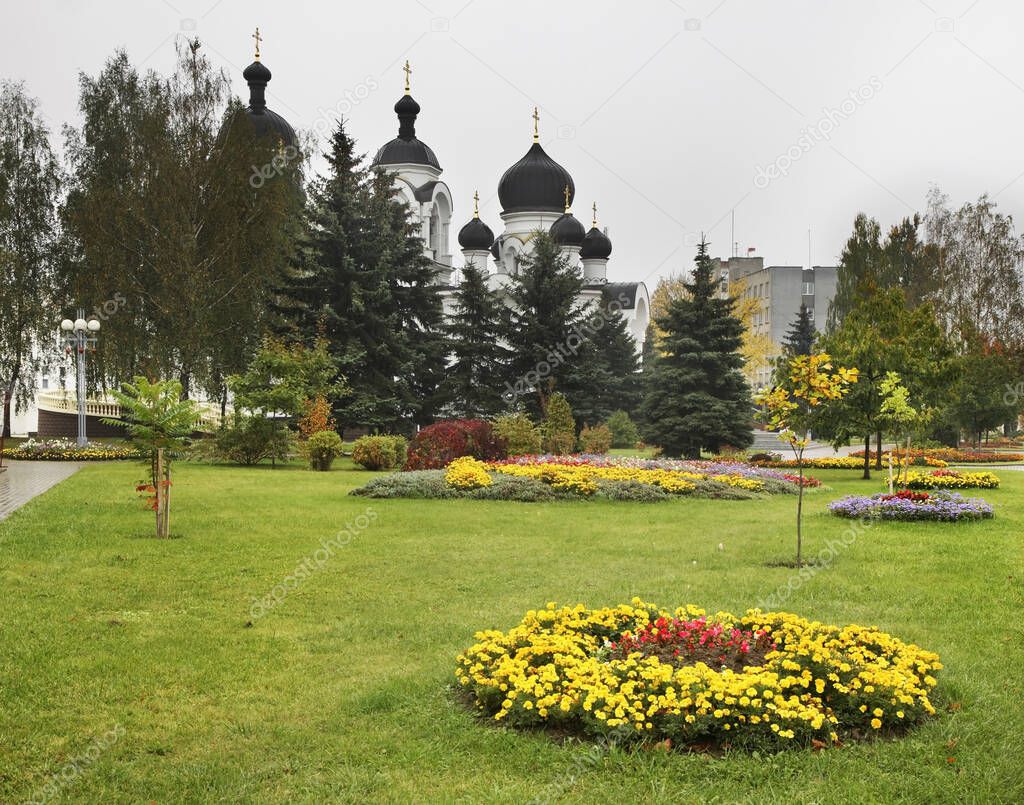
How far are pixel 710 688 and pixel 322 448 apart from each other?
17954mm

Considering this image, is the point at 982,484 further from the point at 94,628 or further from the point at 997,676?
the point at 94,628

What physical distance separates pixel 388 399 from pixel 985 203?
→ 2964 centimetres

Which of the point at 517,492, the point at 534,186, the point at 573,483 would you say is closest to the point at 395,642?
the point at 517,492

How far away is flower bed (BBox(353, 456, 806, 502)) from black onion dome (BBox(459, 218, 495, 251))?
27481 mm

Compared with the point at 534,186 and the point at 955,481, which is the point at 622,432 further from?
the point at 955,481

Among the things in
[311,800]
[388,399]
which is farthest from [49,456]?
[311,800]

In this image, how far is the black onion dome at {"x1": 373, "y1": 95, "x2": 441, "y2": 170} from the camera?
45062 mm

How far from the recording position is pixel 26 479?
18.2m

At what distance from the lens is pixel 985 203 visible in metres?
42.9

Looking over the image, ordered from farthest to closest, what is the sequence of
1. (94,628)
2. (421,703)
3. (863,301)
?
1. (863,301)
2. (94,628)
3. (421,703)

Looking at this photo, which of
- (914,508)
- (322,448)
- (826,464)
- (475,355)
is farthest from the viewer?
(475,355)

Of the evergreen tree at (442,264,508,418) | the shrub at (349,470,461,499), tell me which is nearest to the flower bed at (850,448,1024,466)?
the evergreen tree at (442,264,508,418)

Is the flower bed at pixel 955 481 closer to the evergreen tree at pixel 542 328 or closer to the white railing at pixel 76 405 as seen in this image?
the evergreen tree at pixel 542 328

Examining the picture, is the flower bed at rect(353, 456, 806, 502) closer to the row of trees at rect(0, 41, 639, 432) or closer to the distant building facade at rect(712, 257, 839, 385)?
the row of trees at rect(0, 41, 639, 432)
